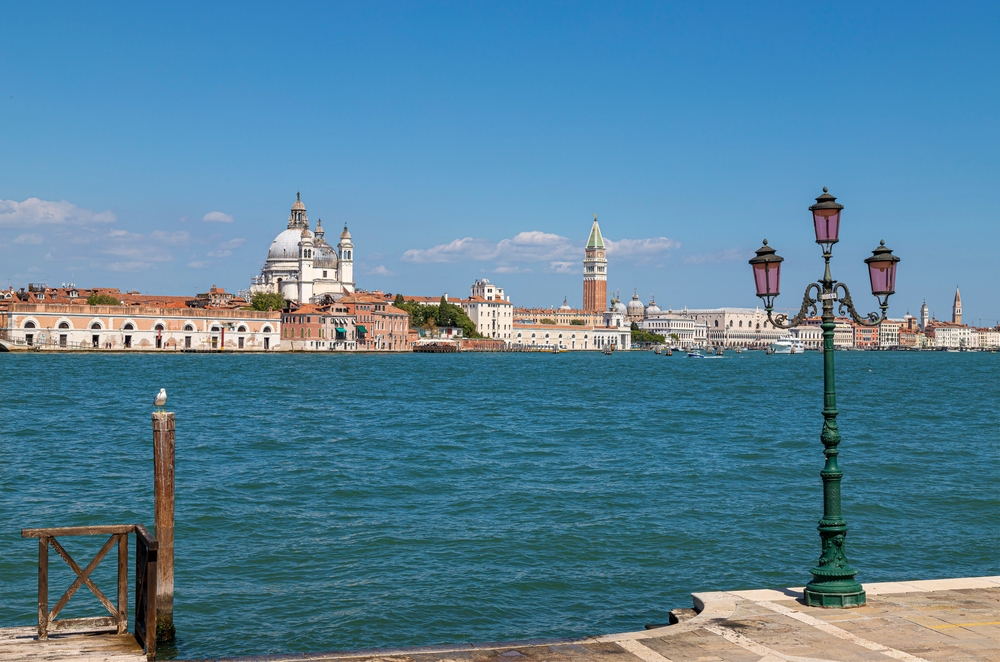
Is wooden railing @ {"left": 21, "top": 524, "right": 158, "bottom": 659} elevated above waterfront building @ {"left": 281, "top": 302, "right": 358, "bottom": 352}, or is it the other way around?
waterfront building @ {"left": 281, "top": 302, "right": 358, "bottom": 352}

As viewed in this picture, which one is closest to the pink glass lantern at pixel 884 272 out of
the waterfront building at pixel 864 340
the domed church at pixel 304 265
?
the domed church at pixel 304 265

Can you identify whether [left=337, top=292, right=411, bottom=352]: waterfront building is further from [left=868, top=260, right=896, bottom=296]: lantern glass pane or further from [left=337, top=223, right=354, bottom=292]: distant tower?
[left=868, top=260, right=896, bottom=296]: lantern glass pane

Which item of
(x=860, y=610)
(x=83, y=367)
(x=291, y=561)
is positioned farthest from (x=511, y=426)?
(x=83, y=367)

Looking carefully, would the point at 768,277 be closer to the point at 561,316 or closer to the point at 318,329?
the point at 318,329

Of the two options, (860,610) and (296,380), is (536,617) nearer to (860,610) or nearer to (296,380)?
(860,610)

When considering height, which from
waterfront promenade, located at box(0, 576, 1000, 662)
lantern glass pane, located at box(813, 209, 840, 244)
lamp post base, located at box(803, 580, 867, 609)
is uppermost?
lantern glass pane, located at box(813, 209, 840, 244)

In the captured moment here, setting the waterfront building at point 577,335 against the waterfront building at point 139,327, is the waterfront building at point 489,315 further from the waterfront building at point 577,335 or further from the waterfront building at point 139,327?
the waterfront building at point 139,327

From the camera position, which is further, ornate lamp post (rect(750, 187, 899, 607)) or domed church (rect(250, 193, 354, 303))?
domed church (rect(250, 193, 354, 303))

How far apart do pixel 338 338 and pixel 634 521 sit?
3250 inches

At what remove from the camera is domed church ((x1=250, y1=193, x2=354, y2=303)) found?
110m

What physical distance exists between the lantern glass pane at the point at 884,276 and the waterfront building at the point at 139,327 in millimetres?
76992

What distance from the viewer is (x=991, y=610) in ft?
21.7

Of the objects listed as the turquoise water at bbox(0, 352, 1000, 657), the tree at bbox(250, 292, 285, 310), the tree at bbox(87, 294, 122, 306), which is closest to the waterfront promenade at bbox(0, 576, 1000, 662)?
the turquoise water at bbox(0, 352, 1000, 657)

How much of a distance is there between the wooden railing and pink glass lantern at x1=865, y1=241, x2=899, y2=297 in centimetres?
516
